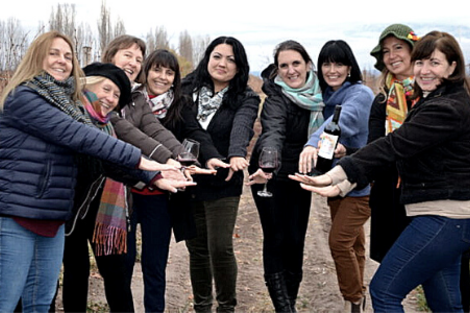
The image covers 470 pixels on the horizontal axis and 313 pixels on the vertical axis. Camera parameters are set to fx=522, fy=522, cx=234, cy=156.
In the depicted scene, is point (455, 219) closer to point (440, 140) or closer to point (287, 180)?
point (440, 140)

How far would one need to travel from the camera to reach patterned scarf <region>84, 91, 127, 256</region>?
3.56 meters

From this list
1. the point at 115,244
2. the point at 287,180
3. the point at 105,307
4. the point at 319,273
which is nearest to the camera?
the point at 115,244

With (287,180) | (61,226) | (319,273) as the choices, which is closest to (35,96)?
(61,226)

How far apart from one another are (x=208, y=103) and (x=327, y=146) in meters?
1.08

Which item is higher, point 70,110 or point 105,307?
point 70,110

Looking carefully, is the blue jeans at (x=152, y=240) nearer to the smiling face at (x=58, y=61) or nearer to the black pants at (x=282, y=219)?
the black pants at (x=282, y=219)

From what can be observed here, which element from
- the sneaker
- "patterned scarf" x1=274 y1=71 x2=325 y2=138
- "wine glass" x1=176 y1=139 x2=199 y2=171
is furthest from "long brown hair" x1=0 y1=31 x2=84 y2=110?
the sneaker

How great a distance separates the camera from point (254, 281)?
6047 millimetres

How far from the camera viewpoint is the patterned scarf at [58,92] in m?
3.09

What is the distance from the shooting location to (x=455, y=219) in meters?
3.01

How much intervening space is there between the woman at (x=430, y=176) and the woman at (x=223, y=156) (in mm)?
1059

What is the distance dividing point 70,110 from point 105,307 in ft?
7.50

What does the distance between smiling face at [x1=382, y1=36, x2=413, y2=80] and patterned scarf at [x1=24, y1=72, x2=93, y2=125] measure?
2324mm

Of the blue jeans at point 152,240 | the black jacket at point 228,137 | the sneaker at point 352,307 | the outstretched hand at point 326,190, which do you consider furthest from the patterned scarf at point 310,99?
the sneaker at point 352,307
